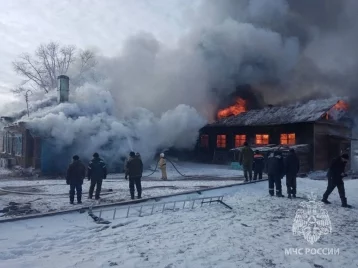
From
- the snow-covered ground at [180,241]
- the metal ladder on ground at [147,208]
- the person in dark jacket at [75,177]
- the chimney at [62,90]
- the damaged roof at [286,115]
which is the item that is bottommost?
the snow-covered ground at [180,241]

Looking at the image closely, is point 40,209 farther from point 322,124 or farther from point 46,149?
point 322,124

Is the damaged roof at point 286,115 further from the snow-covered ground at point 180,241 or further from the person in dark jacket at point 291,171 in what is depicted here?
the snow-covered ground at point 180,241

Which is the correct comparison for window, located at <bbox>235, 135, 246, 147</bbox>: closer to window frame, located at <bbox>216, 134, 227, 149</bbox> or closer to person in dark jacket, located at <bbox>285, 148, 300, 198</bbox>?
window frame, located at <bbox>216, 134, 227, 149</bbox>

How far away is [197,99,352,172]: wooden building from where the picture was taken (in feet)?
85.3

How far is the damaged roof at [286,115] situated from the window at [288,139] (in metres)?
1.35

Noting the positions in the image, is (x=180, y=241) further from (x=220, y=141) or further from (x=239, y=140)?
(x=220, y=141)

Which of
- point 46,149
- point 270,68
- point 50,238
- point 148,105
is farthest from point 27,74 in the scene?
point 50,238

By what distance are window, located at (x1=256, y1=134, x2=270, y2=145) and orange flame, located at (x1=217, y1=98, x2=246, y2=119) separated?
9.11 meters

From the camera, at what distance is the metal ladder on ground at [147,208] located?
8227 mm

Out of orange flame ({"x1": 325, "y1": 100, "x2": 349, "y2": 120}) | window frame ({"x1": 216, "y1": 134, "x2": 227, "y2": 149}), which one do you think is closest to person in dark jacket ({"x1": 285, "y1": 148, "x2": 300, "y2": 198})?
orange flame ({"x1": 325, "y1": 100, "x2": 349, "y2": 120})

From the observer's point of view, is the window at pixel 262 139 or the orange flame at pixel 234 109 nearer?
the window at pixel 262 139

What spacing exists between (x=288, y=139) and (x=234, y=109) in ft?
41.9

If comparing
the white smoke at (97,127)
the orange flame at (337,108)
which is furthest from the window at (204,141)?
the orange flame at (337,108)

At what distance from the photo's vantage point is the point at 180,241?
20.6ft
